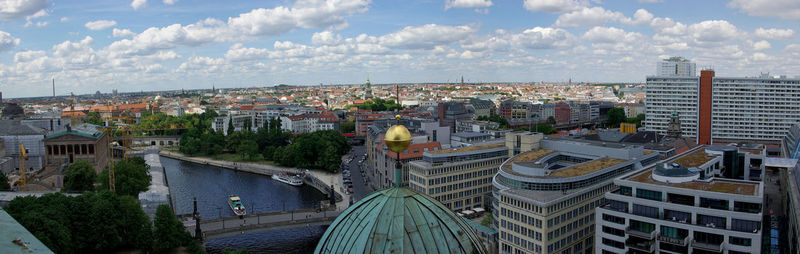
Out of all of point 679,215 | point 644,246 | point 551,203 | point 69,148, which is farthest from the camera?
point 69,148

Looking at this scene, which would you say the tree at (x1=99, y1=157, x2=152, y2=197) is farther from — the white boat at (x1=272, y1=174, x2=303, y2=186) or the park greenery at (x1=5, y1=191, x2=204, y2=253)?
the white boat at (x1=272, y1=174, x2=303, y2=186)

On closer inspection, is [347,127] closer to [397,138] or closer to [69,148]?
[69,148]

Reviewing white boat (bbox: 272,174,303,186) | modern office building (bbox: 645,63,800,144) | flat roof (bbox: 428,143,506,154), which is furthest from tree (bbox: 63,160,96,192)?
modern office building (bbox: 645,63,800,144)

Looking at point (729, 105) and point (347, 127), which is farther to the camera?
point (347, 127)

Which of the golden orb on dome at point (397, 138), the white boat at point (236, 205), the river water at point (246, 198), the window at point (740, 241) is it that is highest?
the golden orb on dome at point (397, 138)

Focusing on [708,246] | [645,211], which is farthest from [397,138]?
[645,211]

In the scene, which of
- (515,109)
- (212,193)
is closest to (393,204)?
(212,193)

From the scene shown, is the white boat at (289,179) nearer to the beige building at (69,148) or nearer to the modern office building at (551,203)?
the beige building at (69,148)

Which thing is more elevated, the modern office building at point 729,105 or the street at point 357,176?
the modern office building at point 729,105

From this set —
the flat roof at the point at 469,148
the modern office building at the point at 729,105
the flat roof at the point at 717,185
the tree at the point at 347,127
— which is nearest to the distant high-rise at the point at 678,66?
the modern office building at the point at 729,105
